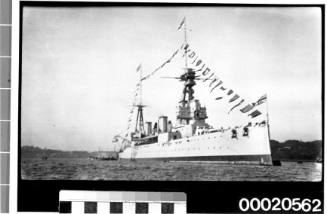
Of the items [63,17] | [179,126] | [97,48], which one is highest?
[63,17]

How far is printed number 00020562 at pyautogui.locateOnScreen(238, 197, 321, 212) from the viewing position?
5.96 feet

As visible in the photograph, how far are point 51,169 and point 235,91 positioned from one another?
32.3 inches

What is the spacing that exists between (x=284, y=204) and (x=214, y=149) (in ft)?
1.18

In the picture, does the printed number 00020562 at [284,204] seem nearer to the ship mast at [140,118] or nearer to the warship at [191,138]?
the warship at [191,138]

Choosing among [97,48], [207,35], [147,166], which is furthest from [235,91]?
[97,48]

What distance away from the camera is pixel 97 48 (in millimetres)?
1835

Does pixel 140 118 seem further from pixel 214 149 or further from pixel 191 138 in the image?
pixel 214 149

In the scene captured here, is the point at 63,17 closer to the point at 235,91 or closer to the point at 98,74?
the point at 98,74

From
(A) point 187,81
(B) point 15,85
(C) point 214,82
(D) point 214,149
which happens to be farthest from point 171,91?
(B) point 15,85

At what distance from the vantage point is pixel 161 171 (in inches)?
72.3

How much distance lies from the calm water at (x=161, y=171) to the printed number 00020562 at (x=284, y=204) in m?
0.08

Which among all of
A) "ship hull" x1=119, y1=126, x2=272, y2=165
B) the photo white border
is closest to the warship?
"ship hull" x1=119, y1=126, x2=272, y2=165

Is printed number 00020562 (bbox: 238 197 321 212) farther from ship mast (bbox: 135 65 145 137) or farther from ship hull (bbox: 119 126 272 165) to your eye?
ship mast (bbox: 135 65 145 137)

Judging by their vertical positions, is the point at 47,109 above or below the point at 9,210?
above
